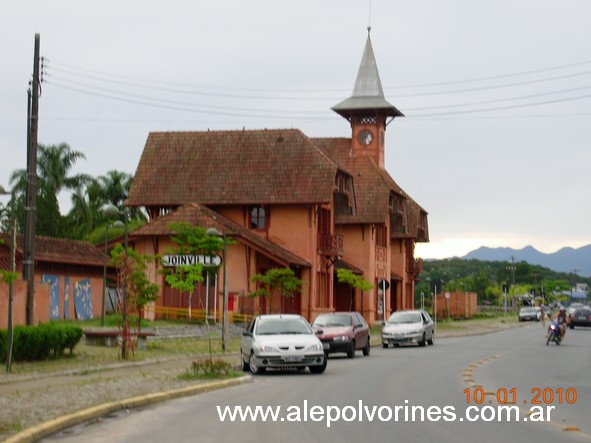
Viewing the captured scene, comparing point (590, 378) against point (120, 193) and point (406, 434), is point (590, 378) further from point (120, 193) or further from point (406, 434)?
point (120, 193)

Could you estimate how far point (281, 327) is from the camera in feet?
90.7

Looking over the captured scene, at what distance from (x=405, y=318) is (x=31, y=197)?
62.9ft

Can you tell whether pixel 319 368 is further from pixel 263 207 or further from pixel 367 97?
pixel 367 97

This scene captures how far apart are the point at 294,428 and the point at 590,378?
40.7 ft

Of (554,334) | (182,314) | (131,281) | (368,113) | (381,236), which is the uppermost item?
(368,113)

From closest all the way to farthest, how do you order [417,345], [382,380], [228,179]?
1. [382,380]
2. [417,345]
3. [228,179]

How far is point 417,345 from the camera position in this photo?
45219 millimetres

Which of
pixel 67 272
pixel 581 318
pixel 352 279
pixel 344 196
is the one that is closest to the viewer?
pixel 67 272

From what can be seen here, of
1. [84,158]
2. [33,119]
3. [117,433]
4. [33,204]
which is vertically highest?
[84,158]

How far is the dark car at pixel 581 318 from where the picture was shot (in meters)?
72.4

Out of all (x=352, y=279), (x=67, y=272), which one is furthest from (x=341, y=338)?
(x=352, y=279)

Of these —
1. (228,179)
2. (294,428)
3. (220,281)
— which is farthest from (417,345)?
(294,428)

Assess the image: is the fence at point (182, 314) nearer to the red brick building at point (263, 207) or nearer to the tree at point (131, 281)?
the red brick building at point (263, 207)

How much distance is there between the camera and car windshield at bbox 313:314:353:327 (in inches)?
1407
